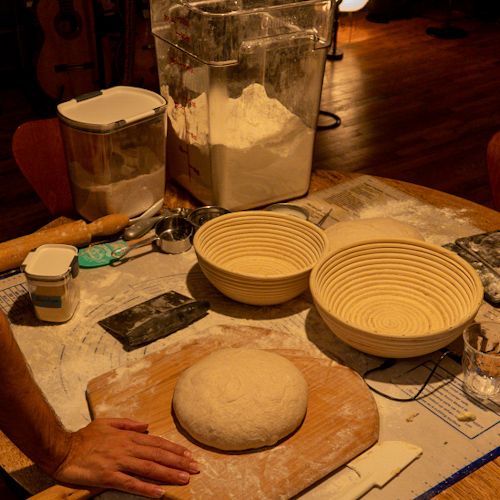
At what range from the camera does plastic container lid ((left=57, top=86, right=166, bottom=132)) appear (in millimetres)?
1476

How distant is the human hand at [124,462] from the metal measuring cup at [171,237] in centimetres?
55

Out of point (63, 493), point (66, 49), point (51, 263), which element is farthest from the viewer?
point (66, 49)

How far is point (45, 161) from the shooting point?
5.72ft

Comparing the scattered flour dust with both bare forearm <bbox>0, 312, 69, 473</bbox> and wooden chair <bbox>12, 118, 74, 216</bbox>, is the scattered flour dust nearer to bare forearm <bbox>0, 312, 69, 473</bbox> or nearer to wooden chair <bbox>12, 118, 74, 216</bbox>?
wooden chair <bbox>12, 118, 74, 216</bbox>

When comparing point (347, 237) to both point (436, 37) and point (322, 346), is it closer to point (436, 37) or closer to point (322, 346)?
point (322, 346)

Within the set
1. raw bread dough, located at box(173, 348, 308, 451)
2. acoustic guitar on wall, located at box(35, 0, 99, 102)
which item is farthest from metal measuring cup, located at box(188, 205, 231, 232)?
acoustic guitar on wall, located at box(35, 0, 99, 102)

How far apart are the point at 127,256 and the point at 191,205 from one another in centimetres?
29

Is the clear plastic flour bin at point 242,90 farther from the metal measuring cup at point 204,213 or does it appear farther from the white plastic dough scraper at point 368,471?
the white plastic dough scraper at point 368,471

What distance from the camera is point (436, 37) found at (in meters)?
5.30

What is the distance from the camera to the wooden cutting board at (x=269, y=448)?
924 mm

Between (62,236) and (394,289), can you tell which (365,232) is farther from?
(62,236)

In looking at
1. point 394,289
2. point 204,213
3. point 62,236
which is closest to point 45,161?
point 62,236

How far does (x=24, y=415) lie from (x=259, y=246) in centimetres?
63

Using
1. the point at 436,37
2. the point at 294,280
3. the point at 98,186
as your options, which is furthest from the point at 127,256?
the point at 436,37
